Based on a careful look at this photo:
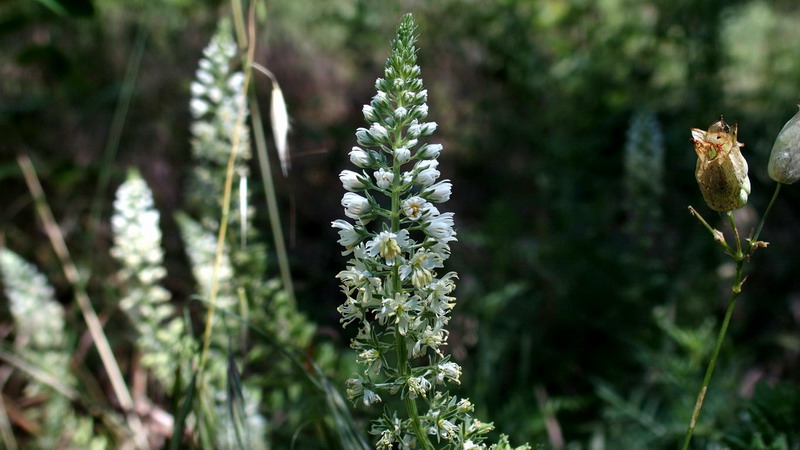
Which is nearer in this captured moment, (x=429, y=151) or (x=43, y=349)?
Result: (x=429, y=151)

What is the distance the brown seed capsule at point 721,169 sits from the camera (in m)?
1.54

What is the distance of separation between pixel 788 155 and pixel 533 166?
401cm

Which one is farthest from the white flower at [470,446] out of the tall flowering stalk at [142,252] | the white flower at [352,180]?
the tall flowering stalk at [142,252]

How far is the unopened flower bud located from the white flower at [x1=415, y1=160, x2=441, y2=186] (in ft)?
2.45

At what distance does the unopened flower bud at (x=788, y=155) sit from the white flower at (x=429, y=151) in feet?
2.42

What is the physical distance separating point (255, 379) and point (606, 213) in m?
2.73

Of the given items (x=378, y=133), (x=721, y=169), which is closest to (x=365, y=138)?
(x=378, y=133)

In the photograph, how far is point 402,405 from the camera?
10.6 ft

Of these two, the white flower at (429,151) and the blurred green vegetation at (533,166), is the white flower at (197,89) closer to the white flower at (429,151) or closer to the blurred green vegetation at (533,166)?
the blurred green vegetation at (533,166)

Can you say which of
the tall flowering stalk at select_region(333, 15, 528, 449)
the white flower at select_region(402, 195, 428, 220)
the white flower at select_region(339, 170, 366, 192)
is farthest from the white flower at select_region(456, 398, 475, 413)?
the white flower at select_region(339, 170, 366, 192)

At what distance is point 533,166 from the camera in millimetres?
5590

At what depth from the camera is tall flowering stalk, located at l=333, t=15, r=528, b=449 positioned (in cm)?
153

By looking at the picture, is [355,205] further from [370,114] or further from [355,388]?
[355,388]

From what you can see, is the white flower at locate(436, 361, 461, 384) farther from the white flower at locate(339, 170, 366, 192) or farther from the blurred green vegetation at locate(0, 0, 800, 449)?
the blurred green vegetation at locate(0, 0, 800, 449)
